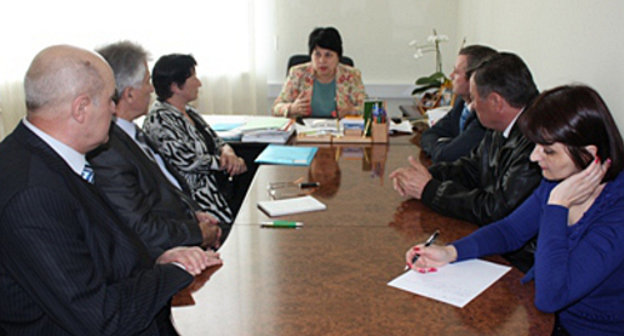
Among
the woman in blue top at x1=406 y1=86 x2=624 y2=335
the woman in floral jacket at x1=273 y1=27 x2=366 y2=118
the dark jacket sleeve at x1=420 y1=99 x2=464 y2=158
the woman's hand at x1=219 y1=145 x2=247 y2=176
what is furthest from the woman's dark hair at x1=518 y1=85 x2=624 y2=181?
the woman in floral jacket at x1=273 y1=27 x2=366 y2=118

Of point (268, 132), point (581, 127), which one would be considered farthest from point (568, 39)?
point (268, 132)

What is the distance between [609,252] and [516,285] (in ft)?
0.77

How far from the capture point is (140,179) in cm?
215

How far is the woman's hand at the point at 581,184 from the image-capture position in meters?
1.50

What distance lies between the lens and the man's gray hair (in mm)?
2393

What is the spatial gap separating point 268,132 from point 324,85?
91 cm

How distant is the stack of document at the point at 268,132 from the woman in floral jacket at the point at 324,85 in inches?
Result: 20.5

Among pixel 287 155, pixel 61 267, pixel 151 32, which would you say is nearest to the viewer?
pixel 61 267

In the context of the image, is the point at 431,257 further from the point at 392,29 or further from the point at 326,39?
the point at 392,29

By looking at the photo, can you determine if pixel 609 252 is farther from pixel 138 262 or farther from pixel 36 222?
pixel 36 222

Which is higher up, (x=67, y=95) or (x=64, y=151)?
(x=67, y=95)

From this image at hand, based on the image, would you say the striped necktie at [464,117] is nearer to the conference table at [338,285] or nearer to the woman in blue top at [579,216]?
the conference table at [338,285]

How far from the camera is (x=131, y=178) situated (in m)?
2.08

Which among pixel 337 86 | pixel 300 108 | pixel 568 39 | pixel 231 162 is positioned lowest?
pixel 231 162
